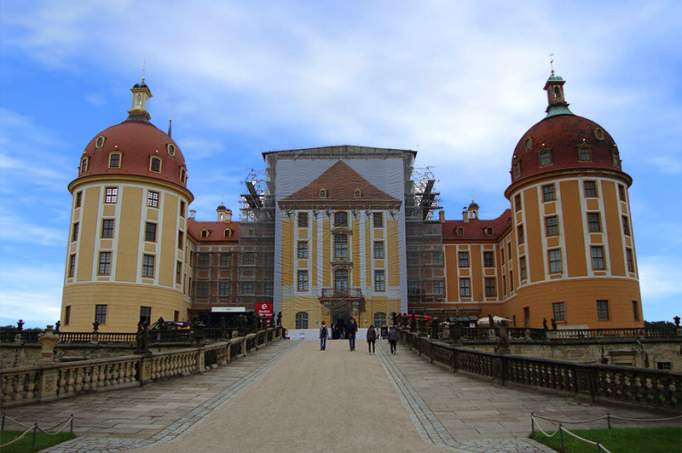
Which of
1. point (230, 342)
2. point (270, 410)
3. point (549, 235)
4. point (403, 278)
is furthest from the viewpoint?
point (403, 278)

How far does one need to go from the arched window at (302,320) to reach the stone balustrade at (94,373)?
32.5 m

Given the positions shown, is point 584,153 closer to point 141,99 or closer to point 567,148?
point 567,148

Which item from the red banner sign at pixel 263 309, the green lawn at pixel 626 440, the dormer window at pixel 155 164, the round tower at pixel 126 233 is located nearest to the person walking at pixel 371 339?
the green lawn at pixel 626 440

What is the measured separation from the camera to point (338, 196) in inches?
2302

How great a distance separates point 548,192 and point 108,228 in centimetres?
3449

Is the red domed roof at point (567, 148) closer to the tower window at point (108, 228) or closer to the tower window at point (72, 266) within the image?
the tower window at point (108, 228)

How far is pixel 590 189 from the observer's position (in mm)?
44312

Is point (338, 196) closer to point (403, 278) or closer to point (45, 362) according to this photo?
point (403, 278)

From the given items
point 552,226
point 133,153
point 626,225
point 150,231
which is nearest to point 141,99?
point 133,153

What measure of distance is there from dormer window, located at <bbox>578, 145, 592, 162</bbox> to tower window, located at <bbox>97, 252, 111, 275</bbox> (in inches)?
1453

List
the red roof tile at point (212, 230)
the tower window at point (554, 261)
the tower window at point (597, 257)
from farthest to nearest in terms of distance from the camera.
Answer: the red roof tile at point (212, 230), the tower window at point (554, 261), the tower window at point (597, 257)

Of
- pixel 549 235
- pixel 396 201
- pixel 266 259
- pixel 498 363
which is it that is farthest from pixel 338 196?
pixel 498 363

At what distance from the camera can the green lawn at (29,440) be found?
858cm

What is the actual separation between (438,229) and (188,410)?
47.8 metres
